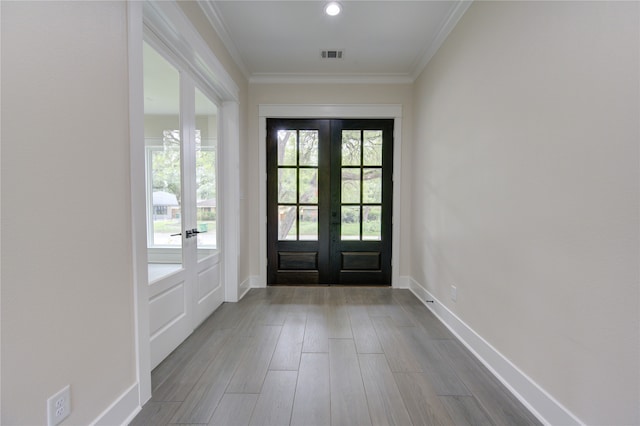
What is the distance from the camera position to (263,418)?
4.76ft

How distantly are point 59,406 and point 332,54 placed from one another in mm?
3457

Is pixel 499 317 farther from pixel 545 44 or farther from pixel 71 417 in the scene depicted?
pixel 71 417

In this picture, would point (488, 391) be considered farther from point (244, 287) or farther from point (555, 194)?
point (244, 287)

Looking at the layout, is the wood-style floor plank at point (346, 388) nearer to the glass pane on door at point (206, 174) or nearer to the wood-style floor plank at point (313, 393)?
the wood-style floor plank at point (313, 393)

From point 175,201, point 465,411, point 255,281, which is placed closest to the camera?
point 465,411

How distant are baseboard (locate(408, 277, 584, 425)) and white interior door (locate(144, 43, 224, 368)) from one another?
231 centimetres

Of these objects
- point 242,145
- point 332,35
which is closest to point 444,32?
point 332,35

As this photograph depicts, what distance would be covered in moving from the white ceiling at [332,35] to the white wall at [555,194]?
0.45 metres

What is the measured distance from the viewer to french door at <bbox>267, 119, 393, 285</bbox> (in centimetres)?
370

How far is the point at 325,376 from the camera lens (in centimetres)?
181

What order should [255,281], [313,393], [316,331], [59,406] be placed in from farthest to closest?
[255,281]
[316,331]
[313,393]
[59,406]

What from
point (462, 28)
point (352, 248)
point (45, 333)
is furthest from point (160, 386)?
point (462, 28)

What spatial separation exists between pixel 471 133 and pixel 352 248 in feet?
6.85

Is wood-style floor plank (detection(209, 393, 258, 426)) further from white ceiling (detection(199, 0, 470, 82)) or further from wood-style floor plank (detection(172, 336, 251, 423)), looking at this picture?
white ceiling (detection(199, 0, 470, 82))
